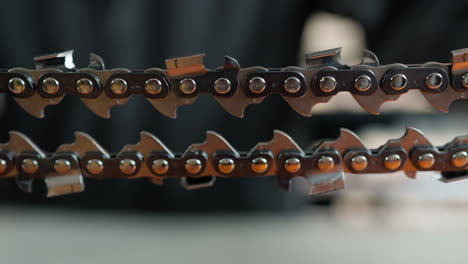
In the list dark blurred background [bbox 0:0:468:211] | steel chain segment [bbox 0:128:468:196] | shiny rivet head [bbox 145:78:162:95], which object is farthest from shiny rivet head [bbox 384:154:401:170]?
dark blurred background [bbox 0:0:468:211]

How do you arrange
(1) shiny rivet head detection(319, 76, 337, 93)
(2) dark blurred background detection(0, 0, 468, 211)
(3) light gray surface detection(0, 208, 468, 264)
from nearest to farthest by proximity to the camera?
(1) shiny rivet head detection(319, 76, 337, 93) → (3) light gray surface detection(0, 208, 468, 264) → (2) dark blurred background detection(0, 0, 468, 211)

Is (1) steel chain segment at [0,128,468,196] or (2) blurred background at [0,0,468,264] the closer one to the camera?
(1) steel chain segment at [0,128,468,196]

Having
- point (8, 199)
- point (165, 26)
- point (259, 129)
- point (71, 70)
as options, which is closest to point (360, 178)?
point (259, 129)

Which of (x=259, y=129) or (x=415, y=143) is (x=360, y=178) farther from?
(x=415, y=143)

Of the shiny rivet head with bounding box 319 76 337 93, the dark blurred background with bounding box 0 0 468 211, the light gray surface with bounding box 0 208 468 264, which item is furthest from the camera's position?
the dark blurred background with bounding box 0 0 468 211

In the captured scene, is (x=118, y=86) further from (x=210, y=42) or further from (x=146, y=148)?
(x=210, y=42)

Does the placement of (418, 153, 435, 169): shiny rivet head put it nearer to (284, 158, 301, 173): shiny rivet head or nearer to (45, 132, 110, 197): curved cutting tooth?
(284, 158, 301, 173): shiny rivet head
